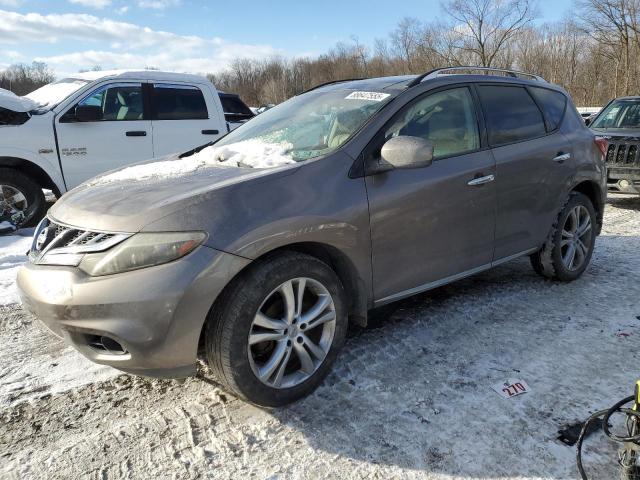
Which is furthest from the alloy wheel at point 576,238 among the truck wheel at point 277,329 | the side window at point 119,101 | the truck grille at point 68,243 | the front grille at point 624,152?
the side window at point 119,101

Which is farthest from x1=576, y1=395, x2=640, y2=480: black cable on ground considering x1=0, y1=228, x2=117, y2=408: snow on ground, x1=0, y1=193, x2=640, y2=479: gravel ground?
x1=0, y1=228, x2=117, y2=408: snow on ground

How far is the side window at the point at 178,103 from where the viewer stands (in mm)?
7215

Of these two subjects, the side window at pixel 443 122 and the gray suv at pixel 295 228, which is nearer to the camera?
the gray suv at pixel 295 228

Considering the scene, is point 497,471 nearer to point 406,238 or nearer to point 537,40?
point 406,238

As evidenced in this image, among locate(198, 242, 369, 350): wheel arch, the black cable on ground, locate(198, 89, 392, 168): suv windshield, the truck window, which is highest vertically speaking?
the truck window

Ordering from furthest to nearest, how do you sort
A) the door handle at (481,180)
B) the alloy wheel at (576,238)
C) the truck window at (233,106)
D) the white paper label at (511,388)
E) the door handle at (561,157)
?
the truck window at (233,106) → the alloy wheel at (576,238) → the door handle at (561,157) → the door handle at (481,180) → the white paper label at (511,388)

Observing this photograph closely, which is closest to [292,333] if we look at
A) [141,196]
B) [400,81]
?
[141,196]

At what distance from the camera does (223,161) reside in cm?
313

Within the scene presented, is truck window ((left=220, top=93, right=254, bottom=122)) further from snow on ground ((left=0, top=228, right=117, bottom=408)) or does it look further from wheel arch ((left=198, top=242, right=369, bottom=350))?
wheel arch ((left=198, top=242, right=369, bottom=350))

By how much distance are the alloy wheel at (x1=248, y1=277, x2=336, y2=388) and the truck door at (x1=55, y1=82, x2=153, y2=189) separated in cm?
509

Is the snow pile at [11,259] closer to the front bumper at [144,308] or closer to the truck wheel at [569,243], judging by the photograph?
the front bumper at [144,308]

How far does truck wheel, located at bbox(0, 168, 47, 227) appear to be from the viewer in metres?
6.17

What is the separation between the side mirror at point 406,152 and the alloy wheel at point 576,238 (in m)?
1.96

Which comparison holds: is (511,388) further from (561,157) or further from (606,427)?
(561,157)
